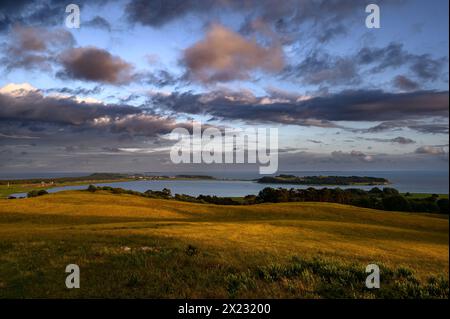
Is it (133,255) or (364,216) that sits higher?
(133,255)

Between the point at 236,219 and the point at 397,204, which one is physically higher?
the point at 236,219

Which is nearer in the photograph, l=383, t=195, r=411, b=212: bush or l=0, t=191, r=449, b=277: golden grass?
l=0, t=191, r=449, b=277: golden grass

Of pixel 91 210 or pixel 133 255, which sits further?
pixel 91 210

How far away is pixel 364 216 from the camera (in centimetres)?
6306

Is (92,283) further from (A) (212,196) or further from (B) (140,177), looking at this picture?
(B) (140,177)

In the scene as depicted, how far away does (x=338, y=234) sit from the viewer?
128 ft

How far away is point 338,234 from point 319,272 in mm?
30331

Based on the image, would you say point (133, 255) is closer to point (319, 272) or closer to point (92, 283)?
point (92, 283)

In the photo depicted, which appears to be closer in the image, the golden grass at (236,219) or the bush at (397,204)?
the golden grass at (236,219)

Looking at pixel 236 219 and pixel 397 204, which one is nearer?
pixel 236 219

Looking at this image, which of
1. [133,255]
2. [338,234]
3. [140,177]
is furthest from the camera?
[140,177]
